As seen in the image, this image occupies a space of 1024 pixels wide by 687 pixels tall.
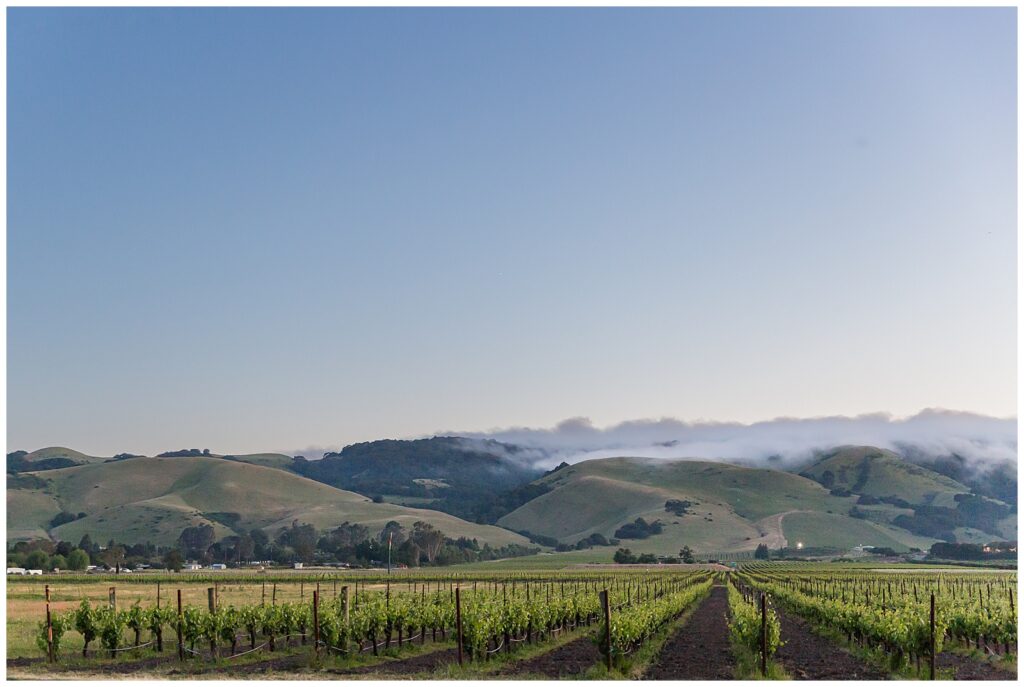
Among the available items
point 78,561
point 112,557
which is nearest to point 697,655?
point 78,561

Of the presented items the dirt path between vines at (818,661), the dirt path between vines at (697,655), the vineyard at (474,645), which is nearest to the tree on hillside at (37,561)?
the vineyard at (474,645)

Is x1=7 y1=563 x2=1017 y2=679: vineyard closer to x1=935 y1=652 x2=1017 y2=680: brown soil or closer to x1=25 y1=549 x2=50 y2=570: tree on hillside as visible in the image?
x1=935 y1=652 x2=1017 y2=680: brown soil

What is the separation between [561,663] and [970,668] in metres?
13.1

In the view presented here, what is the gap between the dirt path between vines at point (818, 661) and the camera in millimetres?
29605

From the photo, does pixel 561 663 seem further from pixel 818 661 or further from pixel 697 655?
pixel 818 661

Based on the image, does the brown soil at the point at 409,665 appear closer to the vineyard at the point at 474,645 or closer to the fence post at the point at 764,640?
the vineyard at the point at 474,645

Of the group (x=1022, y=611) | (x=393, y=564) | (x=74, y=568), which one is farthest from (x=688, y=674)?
(x=393, y=564)

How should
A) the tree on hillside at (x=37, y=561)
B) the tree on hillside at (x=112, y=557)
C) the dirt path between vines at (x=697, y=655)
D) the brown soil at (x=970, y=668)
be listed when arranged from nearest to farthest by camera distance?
the dirt path between vines at (x=697, y=655) → the brown soil at (x=970, y=668) → the tree on hillside at (x=37, y=561) → the tree on hillside at (x=112, y=557)

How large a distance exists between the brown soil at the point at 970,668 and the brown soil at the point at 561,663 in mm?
10903

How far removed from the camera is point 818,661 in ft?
110

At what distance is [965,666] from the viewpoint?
32.3 m

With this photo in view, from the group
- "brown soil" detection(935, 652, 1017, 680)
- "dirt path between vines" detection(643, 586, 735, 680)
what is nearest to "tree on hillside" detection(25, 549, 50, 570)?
"dirt path between vines" detection(643, 586, 735, 680)

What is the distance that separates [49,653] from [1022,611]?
31.5 m

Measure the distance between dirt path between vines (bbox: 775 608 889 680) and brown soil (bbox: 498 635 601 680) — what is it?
6.18m
